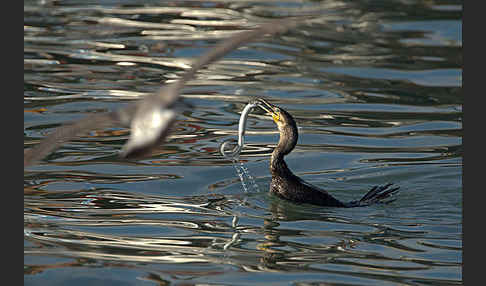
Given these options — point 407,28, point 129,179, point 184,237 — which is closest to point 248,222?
point 184,237

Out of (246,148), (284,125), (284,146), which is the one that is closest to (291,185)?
(284,146)

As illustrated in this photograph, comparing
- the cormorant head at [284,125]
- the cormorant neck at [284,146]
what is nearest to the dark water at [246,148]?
the cormorant neck at [284,146]

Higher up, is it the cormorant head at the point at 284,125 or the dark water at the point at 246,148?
the cormorant head at the point at 284,125

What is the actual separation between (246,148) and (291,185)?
8.97ft

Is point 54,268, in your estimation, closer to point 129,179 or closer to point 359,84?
point 129,179

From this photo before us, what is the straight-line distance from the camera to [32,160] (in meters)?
6.12

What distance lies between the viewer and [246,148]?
11.4 m

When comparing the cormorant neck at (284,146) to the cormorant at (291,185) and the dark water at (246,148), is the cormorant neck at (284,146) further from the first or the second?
the dark water at (246,148)

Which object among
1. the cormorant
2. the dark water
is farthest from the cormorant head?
the dark water

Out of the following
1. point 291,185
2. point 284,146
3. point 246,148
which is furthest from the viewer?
point 246,148

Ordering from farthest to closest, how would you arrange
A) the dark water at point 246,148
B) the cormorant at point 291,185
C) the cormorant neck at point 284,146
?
the cormorant neck at point 284,146
the cormorant at point 291,185
the dark water at point 246,148

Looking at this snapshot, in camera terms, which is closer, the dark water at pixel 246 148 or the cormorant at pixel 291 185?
the dark water at pixel 246 148

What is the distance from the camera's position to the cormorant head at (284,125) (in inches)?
346

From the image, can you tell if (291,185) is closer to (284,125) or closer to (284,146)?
(284,146)
